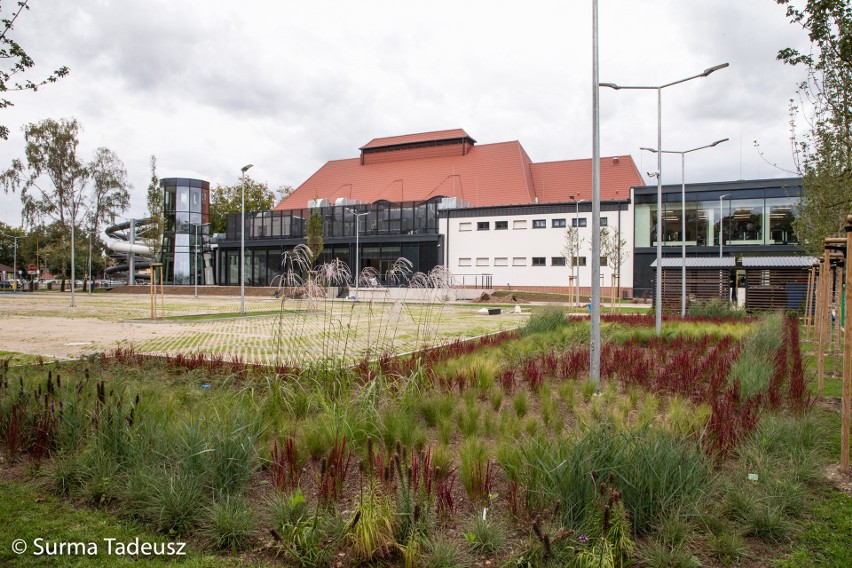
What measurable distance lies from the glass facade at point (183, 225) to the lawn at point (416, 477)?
200ft

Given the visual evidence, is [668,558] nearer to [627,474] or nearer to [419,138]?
[627,474]

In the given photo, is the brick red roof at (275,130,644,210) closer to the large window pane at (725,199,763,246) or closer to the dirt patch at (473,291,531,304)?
the large window pane at (725,199,763,246)

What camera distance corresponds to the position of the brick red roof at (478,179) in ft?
178

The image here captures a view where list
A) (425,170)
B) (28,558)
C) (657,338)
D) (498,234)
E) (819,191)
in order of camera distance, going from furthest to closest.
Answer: (425,170) → (498,234) → (819,191) → (657,338) → (28,558)

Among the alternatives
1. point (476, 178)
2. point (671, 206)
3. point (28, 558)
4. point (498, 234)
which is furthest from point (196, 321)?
point (476, 178)

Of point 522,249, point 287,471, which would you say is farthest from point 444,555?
point 522,249

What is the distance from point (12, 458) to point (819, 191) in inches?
691

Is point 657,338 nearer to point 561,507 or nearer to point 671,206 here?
point 561,507

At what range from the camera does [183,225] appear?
6334 centimetres

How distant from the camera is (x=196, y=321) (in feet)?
68.9

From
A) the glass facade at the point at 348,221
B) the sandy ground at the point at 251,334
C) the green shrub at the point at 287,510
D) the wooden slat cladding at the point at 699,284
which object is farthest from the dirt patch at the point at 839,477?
the glass facade at the point at 348,221

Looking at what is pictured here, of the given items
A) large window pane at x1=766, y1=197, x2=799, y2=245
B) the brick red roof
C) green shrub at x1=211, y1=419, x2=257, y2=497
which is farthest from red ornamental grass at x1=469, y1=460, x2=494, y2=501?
the brick red roof

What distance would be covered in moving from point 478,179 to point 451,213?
7.36 m

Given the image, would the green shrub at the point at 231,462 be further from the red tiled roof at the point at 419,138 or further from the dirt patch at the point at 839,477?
the red tiled roof at the point at 419,138
